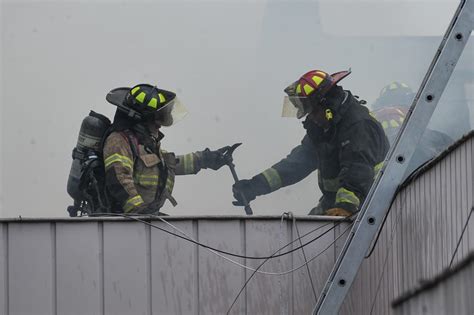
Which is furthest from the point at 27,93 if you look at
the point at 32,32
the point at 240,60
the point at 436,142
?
the point at 436,142

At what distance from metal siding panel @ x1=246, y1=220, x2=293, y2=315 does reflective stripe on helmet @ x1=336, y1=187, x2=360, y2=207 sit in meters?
2.04

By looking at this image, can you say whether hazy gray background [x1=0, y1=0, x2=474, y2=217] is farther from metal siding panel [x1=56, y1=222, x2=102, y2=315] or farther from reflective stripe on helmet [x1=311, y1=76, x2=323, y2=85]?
metal siding panel [x1=56, y1=222, x2=102, y2=315]

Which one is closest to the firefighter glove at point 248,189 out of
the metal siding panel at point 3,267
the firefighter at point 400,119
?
the firefighter at point 400,119

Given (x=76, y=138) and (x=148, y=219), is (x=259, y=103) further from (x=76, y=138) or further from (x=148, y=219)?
(x=148, y=219)

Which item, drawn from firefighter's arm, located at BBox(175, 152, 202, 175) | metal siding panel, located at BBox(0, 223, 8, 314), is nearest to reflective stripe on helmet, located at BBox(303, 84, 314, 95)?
firefighter's arm, located at BBox(175, 152, 202, 175)

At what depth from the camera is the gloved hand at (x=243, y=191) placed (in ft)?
33.4

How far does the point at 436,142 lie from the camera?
1015 cm

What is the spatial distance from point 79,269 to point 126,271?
0.92 ft

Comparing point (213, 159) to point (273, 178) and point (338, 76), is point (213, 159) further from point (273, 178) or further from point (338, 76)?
point (338, 76)

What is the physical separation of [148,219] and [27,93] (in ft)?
13.9

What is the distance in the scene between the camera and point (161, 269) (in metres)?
7.15

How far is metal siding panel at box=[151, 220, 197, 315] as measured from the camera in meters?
7.12

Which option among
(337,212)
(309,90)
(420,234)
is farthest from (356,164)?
(420,234)

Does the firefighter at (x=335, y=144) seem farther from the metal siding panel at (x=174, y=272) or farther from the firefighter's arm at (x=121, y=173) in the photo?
the metal siding panel at (x=174, y=272)
